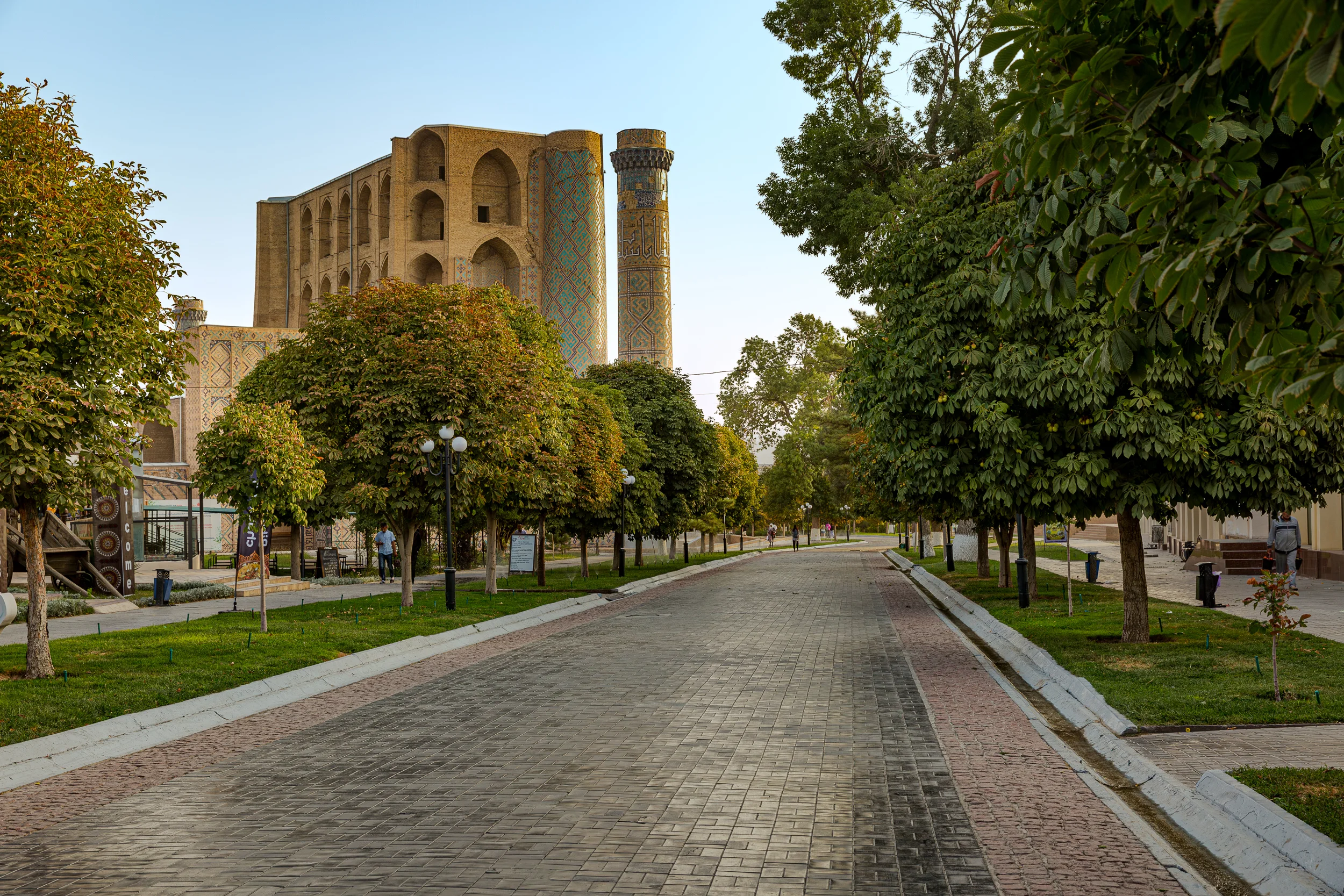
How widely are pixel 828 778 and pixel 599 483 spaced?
893 inches

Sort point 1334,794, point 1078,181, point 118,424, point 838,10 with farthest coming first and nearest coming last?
point 838,10 < point 118,424 < point 1334,794 < point 1078,181

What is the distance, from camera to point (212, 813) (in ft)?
23.9

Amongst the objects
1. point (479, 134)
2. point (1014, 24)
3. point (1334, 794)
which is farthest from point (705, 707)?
point (479, 134)

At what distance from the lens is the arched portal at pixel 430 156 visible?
7288 cm

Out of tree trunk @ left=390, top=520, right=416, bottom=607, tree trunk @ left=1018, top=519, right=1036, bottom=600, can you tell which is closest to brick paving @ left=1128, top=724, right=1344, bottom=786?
tree trunk @ left=1018, top=519, right=1036, bottom=600

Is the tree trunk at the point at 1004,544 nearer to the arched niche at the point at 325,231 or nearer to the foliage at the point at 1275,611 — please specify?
the foliage at the point at 1275,611

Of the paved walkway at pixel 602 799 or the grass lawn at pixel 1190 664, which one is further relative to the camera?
the grass lawn at pixel 1190 664

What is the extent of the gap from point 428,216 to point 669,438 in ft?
122

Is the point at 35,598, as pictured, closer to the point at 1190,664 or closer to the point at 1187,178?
the point at 1187,178

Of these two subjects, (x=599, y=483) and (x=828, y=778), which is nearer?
(x=828, y=778)

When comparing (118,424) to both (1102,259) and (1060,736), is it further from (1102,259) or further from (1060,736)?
(1102,259)

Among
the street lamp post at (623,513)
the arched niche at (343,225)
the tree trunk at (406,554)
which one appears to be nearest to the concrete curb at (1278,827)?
the tree trunk at (406,554)

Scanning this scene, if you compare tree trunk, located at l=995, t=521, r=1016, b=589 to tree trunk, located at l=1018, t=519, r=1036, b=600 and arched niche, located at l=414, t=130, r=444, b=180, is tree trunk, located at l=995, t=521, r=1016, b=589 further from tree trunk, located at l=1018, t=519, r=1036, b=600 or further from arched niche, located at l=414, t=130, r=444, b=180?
arched niche, located at l=414, t=130, r=444, b=180

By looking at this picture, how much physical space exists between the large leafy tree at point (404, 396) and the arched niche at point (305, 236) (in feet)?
199
